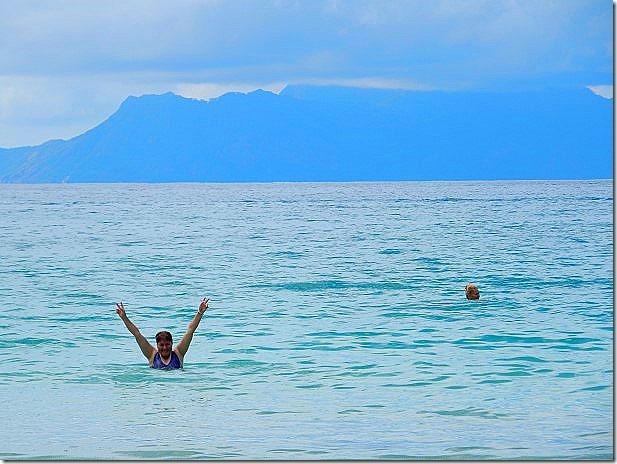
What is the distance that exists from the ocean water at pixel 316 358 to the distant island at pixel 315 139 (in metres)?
88.8

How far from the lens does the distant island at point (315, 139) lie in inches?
4355

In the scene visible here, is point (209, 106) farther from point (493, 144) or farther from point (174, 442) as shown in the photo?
point (174, 442)

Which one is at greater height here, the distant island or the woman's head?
the distant island

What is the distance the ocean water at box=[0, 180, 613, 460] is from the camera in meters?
5.95

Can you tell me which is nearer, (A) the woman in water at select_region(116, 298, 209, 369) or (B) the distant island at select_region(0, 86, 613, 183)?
(A) the woman in water at select_region(116, 298, 209, 369)

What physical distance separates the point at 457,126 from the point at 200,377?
12061 centimetres

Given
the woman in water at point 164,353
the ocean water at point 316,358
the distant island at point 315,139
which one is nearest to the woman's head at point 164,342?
the woman in water at point 164,353

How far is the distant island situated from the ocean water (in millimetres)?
88790

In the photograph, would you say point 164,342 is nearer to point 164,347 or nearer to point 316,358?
point 164,347

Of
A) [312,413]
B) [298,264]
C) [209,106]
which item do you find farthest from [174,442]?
[209,106]

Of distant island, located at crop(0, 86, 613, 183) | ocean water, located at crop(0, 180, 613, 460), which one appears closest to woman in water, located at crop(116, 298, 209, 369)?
ocean water, located at crop(0, 180, 613, 460)

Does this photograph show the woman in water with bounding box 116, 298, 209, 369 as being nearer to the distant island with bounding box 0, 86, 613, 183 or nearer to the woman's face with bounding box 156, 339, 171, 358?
the woman's face with bounding box 156, 339, 171, 358

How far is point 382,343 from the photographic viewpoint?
392 inches

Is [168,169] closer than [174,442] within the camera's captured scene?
No
